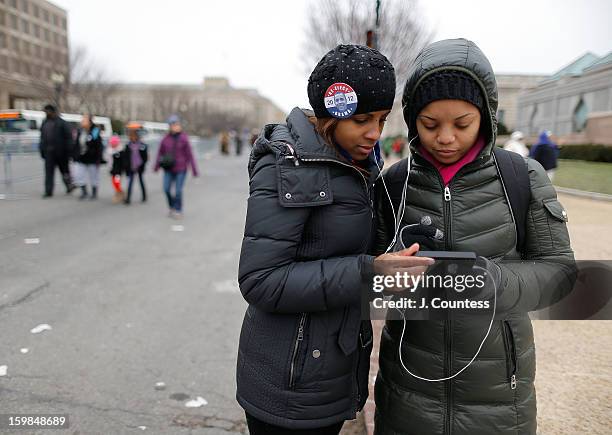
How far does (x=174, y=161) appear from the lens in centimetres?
957

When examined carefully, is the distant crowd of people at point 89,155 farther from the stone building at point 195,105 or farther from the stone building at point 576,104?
the stone building at point 195,105

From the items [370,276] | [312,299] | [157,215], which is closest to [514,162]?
[370,276]

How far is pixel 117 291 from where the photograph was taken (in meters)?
5.29

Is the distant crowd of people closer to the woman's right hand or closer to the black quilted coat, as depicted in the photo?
the black quilted coat

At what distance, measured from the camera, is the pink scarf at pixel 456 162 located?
156cm

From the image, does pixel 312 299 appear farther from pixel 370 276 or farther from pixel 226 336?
pixel 226 336

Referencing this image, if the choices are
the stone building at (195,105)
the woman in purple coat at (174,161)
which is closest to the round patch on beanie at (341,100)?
the woman in purple coat at (174,161)

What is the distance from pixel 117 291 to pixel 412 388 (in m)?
4.43

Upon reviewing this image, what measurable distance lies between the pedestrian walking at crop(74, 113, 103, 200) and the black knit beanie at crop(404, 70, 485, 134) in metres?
11.2

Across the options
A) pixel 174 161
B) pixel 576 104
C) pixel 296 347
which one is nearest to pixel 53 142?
pixel 174 161

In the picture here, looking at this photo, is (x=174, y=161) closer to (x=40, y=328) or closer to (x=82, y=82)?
(x=40, y=328)

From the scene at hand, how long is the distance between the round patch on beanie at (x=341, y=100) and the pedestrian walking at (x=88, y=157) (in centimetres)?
1110

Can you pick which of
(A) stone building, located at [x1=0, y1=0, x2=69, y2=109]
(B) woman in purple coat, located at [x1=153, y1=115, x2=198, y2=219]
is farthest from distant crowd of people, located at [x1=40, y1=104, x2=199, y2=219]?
(A) stone building, located at [x1=0, y1=0, x2=69, y2=109]

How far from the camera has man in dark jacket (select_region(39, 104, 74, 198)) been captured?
450 inches
